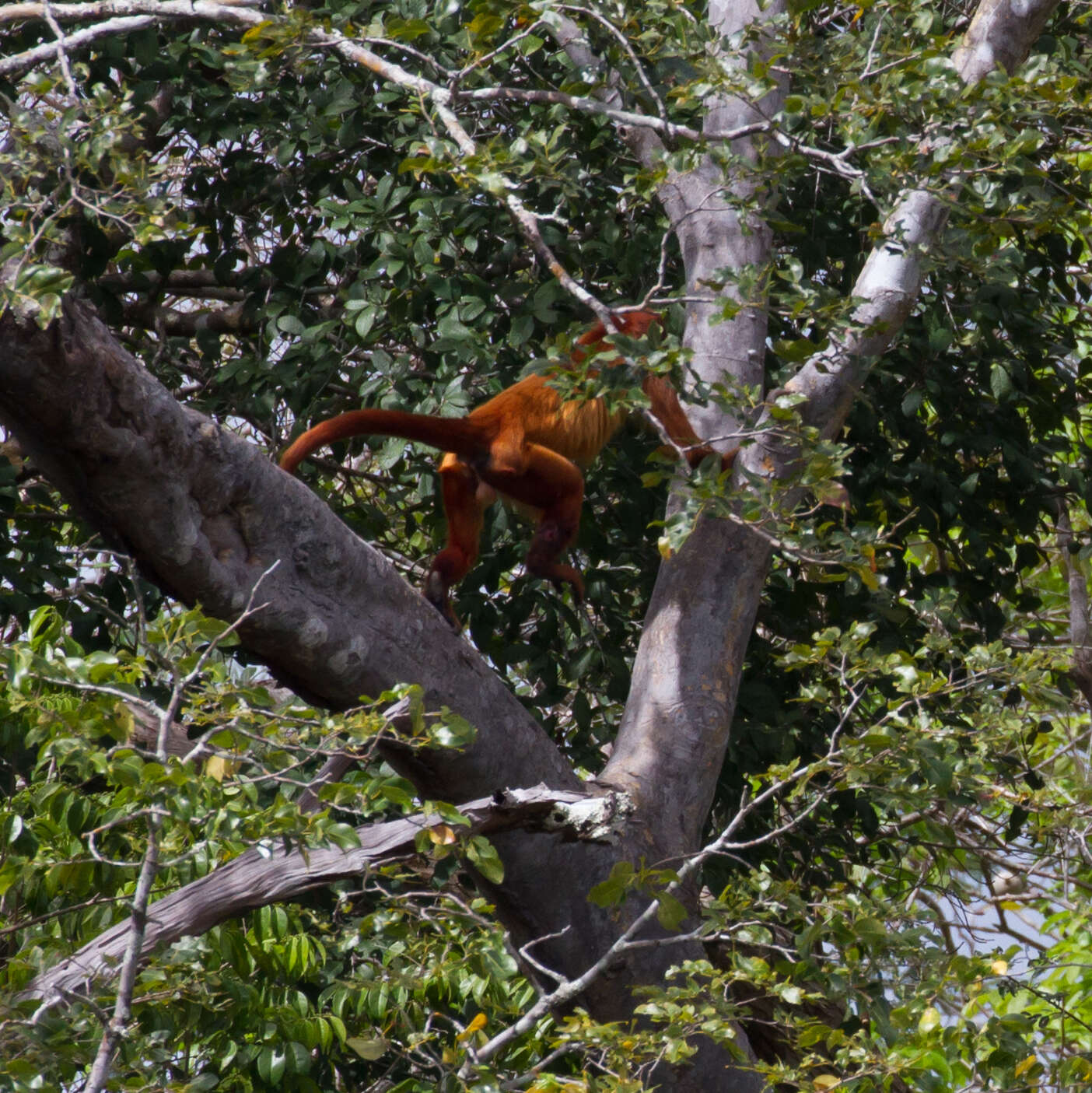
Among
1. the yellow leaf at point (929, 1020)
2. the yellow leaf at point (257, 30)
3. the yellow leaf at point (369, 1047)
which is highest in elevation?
the yellow leaf at point (257, 30)

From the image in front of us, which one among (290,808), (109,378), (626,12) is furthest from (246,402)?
(290,808)

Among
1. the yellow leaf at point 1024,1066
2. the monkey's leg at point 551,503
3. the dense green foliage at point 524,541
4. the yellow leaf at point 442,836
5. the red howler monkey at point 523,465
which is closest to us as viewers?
the yellow leaf at point 442,836

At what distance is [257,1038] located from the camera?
3707 mm

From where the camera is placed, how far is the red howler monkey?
12.8ft

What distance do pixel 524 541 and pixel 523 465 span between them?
2.05ft

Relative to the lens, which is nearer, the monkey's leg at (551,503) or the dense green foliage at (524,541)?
the dense green foliage at (524,541)

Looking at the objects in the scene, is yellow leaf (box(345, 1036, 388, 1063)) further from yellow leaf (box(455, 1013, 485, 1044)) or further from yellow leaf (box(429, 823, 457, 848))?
yellow leaf (box(429, 823, 457, 848))

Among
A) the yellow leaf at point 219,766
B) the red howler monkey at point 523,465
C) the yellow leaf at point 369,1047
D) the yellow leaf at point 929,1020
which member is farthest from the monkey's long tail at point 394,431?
the yellow leaf at point 929,1020

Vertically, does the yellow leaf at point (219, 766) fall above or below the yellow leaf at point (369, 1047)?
above

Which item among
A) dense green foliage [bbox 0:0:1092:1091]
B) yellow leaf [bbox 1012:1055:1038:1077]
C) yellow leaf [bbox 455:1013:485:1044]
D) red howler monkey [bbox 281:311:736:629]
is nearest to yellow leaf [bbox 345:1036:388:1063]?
dense green foliage [bbox 0:0:1092:1091]

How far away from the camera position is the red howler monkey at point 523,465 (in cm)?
390

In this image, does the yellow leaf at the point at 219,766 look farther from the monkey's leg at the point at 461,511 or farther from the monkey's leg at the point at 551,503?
the monkey's leg at the point at 551,503

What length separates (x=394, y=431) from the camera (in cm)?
371

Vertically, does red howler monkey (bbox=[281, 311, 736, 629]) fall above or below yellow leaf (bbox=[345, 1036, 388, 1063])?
above
